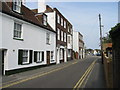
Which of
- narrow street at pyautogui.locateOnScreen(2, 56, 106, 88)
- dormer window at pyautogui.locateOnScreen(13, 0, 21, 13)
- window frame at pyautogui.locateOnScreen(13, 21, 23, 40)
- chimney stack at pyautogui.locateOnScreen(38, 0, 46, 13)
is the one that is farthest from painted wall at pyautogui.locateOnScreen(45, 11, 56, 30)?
narrow street at pyautogui.locateOnScreen(2, 56, 106, 88)

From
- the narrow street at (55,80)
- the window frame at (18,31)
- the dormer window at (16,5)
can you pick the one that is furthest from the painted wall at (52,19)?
the narrow street at (55,80)

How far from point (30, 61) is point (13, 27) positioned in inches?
176

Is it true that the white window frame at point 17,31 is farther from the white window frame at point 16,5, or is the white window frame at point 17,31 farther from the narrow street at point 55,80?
the narrow street at point 55,80

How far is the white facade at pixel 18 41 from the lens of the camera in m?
12.5

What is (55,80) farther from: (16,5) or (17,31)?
(16,5)

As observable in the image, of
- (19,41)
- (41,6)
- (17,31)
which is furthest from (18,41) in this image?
(41,6)

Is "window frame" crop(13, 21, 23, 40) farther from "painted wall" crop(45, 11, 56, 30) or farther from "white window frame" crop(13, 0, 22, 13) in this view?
"painted wall" crop(45, 11, 56, 30)

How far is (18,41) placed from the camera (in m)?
14.2

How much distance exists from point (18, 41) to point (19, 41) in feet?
0.57

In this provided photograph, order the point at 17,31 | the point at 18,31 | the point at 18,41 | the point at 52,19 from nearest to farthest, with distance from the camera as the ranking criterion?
the point at 18,41, the point at 17,31, the point at 18,31, the point at 52,19

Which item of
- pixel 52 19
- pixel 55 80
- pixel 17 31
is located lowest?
pixel 55 80

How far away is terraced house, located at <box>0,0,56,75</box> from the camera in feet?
41.1

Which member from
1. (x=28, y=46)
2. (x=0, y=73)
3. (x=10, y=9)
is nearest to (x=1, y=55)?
(x=0, y=73)

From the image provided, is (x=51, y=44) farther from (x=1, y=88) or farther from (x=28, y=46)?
(x=1, y=88)
